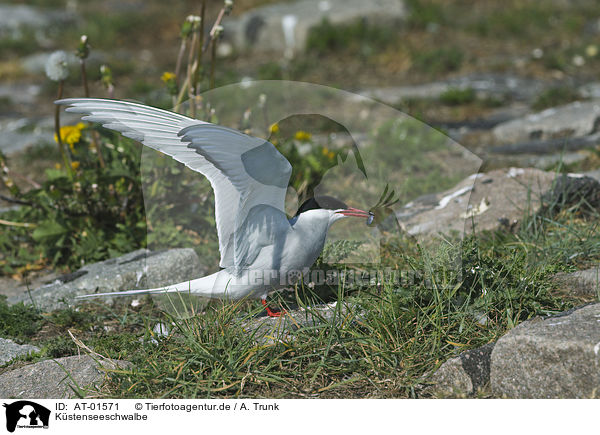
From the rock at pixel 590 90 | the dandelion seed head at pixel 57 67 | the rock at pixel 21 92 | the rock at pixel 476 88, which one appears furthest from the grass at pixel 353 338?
the rock at pixel 21 92

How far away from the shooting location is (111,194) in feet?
11.9

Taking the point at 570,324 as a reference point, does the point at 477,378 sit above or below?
below

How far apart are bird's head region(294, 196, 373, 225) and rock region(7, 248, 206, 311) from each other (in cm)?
91

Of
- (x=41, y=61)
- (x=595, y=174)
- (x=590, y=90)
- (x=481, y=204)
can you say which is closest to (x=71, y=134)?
(x=481, y=204)

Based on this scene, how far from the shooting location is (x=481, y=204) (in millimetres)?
3590

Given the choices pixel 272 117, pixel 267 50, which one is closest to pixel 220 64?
pixel 267 50

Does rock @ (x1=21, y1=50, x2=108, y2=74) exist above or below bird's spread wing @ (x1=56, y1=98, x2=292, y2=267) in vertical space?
below

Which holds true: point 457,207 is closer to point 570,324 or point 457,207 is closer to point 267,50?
point 570,324

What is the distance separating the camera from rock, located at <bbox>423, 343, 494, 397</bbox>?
226 centimetres

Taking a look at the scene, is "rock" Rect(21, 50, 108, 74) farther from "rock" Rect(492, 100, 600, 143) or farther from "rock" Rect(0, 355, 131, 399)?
"rock" Rect(0, 355, 131, 399)

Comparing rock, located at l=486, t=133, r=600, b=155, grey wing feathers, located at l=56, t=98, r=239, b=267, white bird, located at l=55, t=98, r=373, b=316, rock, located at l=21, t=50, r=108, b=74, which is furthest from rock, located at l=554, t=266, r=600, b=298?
rock, located at l=21, t=50, r=108, b=74

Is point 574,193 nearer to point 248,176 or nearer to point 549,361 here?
point 549,361

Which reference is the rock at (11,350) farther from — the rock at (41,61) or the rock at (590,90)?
the rock at (41,61)
